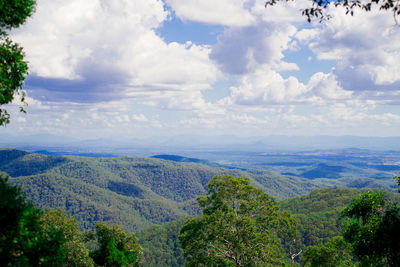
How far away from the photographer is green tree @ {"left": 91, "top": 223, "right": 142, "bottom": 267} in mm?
21308

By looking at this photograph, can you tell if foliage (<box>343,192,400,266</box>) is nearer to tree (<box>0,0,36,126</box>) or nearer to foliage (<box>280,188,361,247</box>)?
tree (<box>0,0,36,126</box>)

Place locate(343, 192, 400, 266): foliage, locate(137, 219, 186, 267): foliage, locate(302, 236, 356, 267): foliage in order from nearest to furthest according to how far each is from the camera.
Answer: locate(343, 192, 400, 266): foliage
locate(302, 236, 356, 267): foliage
locate(137, 219, 186, 267): foliage

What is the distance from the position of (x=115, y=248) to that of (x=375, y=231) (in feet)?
60.0

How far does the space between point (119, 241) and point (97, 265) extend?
304 centimetres

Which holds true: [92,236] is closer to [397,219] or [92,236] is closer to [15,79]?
[15,79]

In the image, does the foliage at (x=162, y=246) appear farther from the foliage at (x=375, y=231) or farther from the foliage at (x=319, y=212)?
the foliage at (x=375, y=231)

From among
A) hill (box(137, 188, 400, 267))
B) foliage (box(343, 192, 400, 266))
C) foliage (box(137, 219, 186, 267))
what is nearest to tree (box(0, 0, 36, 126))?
foliage (box(343, 192, 400, 266))

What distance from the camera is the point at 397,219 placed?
9227mm

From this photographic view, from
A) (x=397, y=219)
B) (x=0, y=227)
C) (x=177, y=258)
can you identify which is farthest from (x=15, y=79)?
(x=177, y=258)

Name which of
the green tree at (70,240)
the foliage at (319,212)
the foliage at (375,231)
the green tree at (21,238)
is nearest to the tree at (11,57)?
the green tree at (21,238)

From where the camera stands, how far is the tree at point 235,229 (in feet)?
59.1

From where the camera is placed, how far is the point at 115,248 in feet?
72.2

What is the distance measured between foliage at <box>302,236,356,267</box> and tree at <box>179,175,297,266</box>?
2.36 metres

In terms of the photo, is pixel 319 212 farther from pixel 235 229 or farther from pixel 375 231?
pixel 375 231
